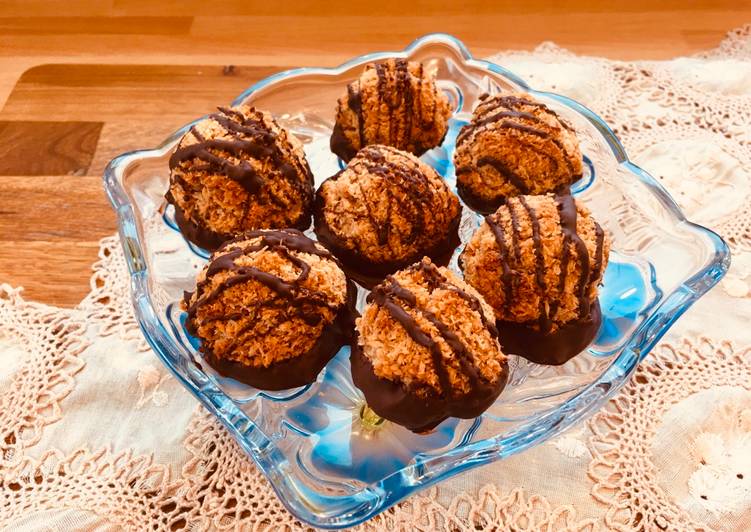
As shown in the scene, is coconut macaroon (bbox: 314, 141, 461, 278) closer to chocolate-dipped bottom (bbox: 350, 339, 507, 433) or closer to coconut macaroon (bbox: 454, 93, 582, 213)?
coconut macaroon (bbox: 454, 93, 582, 213)

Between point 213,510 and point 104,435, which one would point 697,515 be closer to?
point 213,510

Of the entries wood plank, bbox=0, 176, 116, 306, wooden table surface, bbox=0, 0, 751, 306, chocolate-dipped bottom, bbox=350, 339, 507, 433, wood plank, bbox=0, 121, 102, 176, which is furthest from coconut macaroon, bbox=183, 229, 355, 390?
wood plank, bbox=0, 121, 102, 176

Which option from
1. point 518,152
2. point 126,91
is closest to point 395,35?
point 126,91

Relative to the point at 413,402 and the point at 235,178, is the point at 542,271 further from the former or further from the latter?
the point at 235,178

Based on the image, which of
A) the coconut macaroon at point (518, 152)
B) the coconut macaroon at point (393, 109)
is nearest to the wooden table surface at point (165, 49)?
the coconut macaroon at point (393, 109)

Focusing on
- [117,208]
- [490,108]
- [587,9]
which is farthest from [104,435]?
[587,9]
